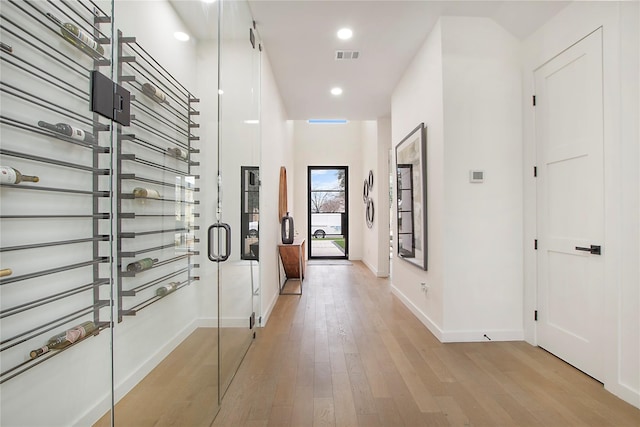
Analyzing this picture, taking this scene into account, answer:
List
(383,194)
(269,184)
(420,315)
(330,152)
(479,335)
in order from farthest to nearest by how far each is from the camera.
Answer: (330,152)
(383,194)
(269,184)
(420,315)
(479,335)

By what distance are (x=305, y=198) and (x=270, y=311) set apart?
462 centimetres

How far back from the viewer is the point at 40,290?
1.00 meters

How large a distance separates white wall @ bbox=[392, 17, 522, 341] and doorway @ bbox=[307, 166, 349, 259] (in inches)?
209

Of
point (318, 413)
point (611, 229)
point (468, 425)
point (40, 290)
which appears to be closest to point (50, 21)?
point (40, 290)

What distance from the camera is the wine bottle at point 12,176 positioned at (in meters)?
0.88

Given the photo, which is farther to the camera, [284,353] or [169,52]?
[284,353]

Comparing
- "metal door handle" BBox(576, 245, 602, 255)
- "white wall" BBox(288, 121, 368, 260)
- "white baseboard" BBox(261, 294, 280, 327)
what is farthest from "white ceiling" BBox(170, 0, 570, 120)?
"white wall" BBox(288, 121, 368, 260)

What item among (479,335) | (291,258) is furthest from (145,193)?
(291,258)

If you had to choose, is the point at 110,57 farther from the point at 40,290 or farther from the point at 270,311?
the point at 270,311

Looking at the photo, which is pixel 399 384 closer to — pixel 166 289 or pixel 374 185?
pixel 166 289

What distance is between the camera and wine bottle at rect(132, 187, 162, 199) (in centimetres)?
125

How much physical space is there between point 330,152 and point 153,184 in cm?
709

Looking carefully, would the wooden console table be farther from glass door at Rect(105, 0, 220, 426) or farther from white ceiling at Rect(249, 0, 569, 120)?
glass door at Rect(105, 0, 220, 426)

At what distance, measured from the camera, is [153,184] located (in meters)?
1.36
